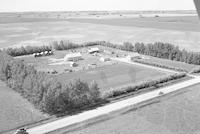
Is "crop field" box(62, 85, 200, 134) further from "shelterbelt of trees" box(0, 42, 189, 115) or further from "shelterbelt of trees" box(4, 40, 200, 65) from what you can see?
"shelterbelt of trees" box(4, 40, 200, 65)

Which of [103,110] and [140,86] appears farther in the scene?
[140,86]

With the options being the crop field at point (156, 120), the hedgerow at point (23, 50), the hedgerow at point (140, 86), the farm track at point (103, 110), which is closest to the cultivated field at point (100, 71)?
the hedgerow at point (140, 86)

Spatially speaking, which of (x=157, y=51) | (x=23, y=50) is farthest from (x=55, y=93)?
(x=23, y=50)

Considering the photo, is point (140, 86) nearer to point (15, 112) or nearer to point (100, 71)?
point (100, 71)

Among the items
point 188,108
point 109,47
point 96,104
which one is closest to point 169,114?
point 188,108

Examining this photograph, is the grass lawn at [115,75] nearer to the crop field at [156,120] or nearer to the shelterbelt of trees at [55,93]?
the shelterbelt of trees at [55,93]

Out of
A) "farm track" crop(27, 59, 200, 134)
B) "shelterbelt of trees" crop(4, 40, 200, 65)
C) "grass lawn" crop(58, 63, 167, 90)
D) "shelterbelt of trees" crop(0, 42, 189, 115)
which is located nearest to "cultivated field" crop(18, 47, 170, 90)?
"grass lawn" crop(58, 63, 167, 90)
